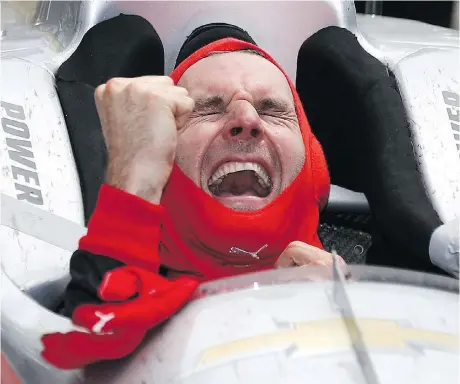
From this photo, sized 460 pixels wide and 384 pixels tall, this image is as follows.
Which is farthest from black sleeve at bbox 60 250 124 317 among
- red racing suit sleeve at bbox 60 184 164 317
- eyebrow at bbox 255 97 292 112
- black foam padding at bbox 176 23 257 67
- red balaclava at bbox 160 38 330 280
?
black foam padding at bbox 176 23 257 67

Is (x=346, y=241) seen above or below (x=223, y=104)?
below

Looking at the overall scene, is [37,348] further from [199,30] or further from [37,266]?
[199,30]

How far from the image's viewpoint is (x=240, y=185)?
674 millimetres

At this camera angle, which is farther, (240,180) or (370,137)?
(370,137)

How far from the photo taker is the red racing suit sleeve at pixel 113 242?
49cm

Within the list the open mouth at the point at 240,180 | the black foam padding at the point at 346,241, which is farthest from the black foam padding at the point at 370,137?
the open mouth at the point at 240,180

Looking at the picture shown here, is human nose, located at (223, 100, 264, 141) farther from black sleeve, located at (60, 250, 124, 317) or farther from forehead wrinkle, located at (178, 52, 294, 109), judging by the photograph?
black sleeve, located at (60, 250, 124, 317)

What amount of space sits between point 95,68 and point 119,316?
1.40 feet

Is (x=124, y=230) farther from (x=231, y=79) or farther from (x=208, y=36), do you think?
(x=208, y=36)

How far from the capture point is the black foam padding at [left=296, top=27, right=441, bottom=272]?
0.69 meters

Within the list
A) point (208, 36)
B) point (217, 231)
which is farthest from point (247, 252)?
point (208, 36)

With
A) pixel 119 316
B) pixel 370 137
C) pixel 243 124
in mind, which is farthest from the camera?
pixel 370 137

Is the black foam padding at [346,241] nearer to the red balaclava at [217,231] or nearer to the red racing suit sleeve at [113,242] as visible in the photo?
A: the red balaclava at [217,231]

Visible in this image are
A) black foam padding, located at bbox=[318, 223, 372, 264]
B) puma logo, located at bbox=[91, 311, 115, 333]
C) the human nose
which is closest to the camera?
puma logo, located at bbox=[91, 311, 115, 333]
